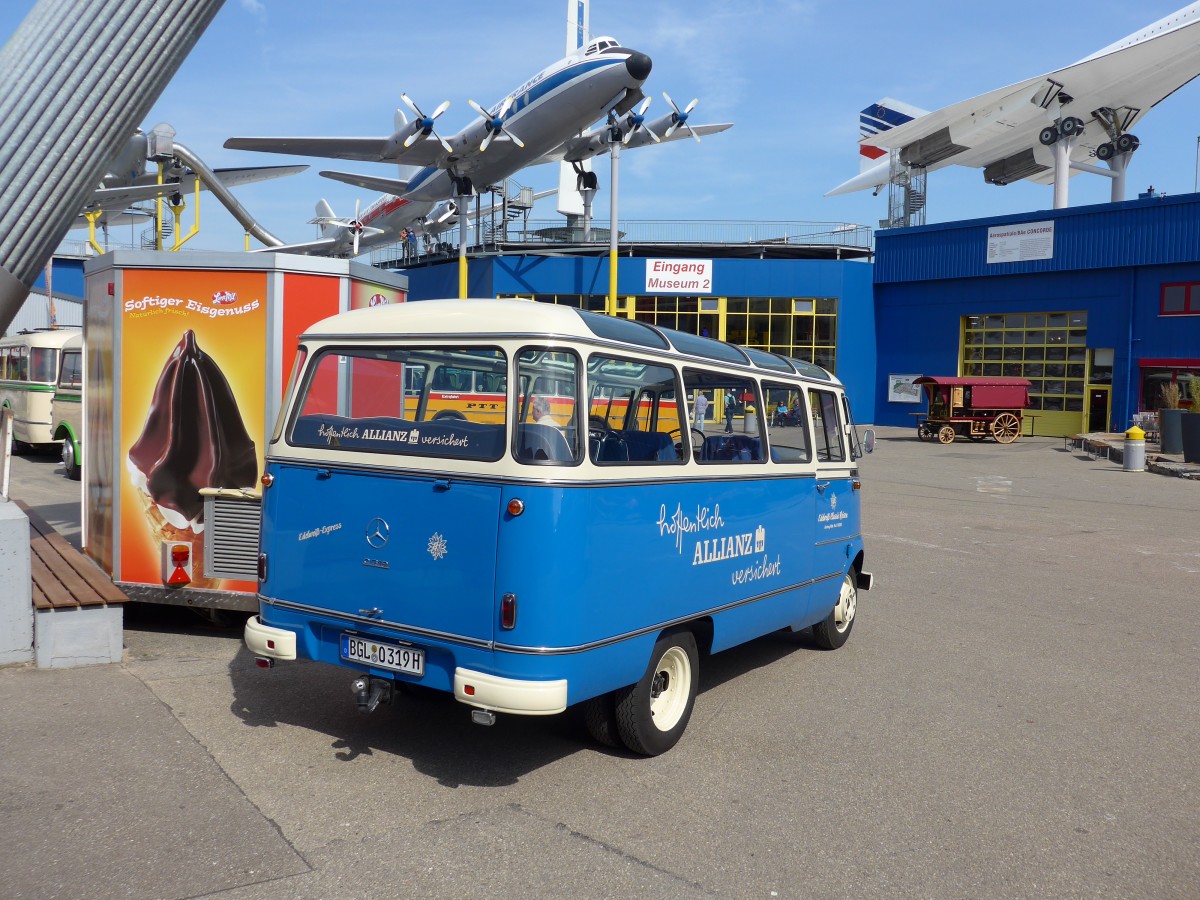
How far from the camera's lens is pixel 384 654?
472 cm

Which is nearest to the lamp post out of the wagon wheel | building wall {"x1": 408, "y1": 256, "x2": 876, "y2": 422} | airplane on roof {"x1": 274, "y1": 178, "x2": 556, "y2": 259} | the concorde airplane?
the concorde airplane

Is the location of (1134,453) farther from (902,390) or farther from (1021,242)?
(902,390)

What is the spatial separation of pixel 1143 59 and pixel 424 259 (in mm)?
31767

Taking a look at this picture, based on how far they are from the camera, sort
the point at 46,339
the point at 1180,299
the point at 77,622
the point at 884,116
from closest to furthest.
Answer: the point at 77,622 → the point at 46,339 → the point at 1180,299 → the point at 884,116

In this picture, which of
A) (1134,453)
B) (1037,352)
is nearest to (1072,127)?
(1037,352)

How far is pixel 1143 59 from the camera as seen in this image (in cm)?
3828

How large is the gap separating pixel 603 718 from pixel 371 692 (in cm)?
116

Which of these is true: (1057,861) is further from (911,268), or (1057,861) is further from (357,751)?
(911,268)

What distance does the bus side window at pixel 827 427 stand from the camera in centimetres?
690

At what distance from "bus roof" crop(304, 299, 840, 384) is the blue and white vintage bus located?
0.01 metres

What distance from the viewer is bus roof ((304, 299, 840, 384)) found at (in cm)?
459

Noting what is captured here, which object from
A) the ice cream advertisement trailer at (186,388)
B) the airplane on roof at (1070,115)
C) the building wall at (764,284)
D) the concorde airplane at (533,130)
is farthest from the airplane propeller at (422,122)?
the ice cream advertisement trailer at (186,388)

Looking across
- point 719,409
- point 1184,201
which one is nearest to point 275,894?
point 719,409

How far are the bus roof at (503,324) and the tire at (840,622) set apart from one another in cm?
256
